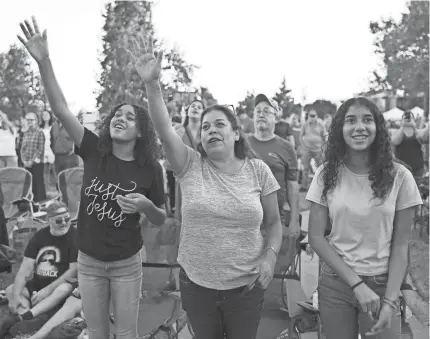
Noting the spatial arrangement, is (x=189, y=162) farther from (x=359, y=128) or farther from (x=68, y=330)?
(x=68, y=330)

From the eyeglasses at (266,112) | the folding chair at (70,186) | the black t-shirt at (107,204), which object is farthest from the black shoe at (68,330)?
the folding chair at (70,186)

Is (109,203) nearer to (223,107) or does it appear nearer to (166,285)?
Answer: (223,107)

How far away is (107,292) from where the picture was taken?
8.87 ft

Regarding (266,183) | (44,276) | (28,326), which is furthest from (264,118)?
(28,326)

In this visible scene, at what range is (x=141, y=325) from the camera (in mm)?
3400

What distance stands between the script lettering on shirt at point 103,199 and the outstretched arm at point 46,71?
0.36 metres

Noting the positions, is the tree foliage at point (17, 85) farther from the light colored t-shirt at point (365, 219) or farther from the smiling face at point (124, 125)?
the light colored t-shirt at point (365, 219)

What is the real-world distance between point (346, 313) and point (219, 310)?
580mm

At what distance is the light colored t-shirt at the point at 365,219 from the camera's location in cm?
216

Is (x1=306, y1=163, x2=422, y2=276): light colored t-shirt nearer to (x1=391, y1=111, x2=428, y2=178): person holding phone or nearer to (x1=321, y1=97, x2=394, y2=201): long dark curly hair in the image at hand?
(x1=321, y1=97, x2=394, y2=201): long dark curly hair

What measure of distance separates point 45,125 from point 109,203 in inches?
340

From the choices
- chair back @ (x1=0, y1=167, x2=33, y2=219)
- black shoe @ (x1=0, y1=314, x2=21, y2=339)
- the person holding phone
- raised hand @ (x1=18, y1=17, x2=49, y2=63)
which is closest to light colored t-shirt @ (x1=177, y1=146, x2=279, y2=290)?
raised hand @ (x1=18, y1=17, x2=49, y2=63)

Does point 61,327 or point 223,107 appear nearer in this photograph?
point 223,107

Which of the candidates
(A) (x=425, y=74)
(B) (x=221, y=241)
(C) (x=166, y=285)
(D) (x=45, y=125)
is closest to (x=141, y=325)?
(C) (x=166, y=285)
